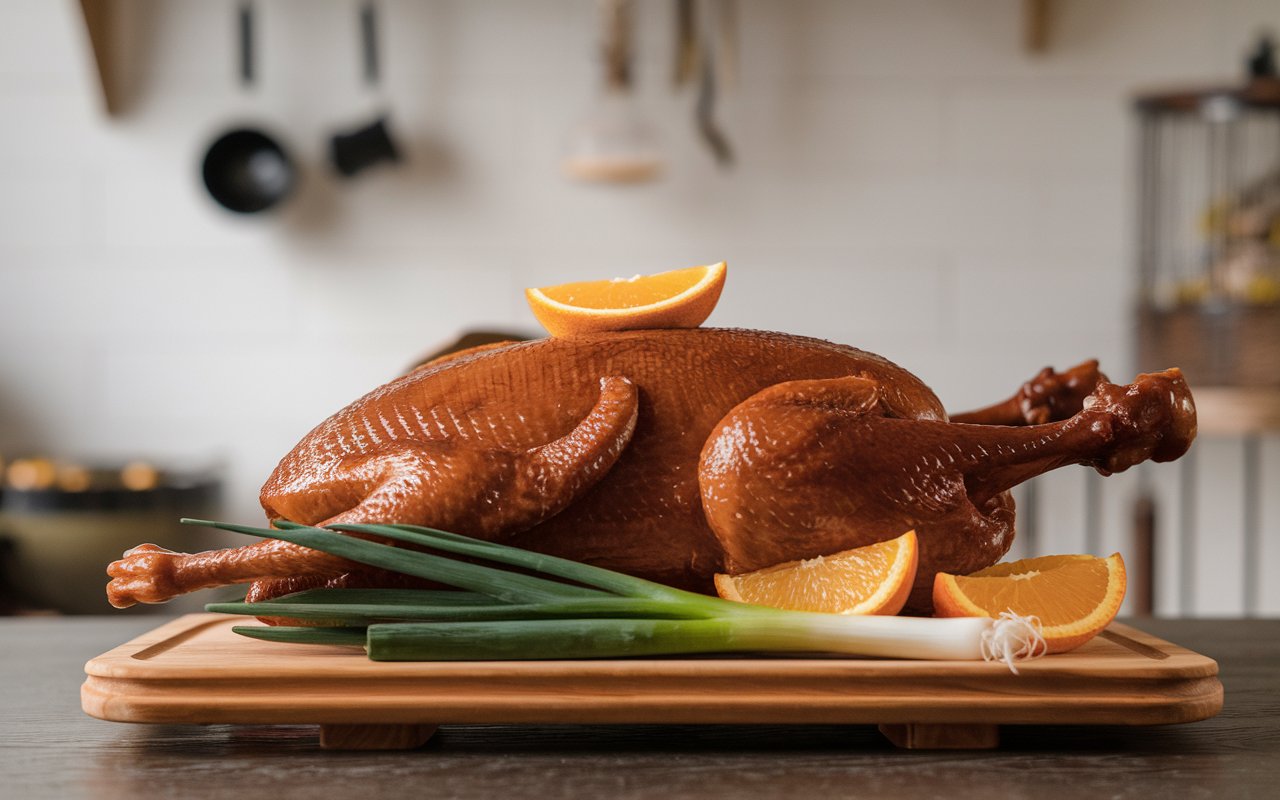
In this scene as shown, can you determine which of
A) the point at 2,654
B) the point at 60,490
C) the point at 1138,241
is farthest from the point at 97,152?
the point at 1138,241

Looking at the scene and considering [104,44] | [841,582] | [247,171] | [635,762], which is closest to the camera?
[635,762]

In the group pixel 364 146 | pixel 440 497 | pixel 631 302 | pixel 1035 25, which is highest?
pixel 1035 25

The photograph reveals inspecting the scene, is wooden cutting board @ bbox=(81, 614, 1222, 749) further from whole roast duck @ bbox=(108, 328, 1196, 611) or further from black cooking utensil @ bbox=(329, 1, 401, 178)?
black cooking utensil @ bbox=(329, 1, 401, 178)

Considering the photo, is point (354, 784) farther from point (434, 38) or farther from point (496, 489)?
point (434, 38)

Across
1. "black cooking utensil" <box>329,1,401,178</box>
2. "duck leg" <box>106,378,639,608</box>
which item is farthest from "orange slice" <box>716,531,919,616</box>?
"black cooking utensil" <box>329,1,401,178</box>

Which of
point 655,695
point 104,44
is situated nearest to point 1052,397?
point 655,695

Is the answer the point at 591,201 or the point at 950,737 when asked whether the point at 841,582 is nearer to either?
the point at 950,737

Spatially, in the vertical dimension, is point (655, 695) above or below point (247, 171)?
below
